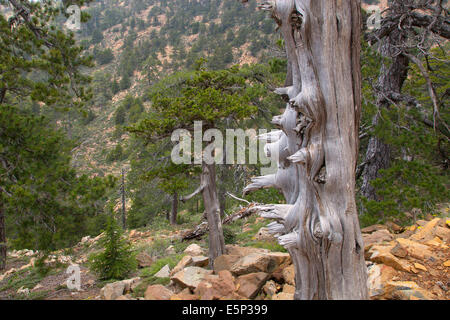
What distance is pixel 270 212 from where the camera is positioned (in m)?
2.78

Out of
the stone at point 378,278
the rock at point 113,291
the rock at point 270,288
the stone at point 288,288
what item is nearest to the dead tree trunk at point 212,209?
the rock at point 113,291

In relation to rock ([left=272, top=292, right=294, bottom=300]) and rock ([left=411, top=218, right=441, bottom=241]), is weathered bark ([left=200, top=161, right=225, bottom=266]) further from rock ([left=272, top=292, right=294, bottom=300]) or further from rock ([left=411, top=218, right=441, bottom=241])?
rock ([left=411, top=218, right=441, bottom=241])

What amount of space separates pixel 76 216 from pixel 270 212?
4620mm

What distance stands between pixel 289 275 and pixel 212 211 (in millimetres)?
3430

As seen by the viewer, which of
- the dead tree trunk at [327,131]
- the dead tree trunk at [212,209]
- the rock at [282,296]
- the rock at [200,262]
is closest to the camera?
the dead tree trunk at [327,131]

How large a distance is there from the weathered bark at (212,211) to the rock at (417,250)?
402cm

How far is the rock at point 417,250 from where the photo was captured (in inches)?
141

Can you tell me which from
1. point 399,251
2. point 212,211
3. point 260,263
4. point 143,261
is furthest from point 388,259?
point 143,261

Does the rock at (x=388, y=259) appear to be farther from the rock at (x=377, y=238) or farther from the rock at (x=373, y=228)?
the rock at (x=373, y=228)

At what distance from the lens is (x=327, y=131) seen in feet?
8.13

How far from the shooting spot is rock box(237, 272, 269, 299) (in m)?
3.51

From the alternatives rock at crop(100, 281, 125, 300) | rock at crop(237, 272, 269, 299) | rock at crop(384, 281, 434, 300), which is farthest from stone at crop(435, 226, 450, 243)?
rock at crop(100, 281, 125, 300)

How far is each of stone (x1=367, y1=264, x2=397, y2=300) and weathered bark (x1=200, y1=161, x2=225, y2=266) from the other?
3939 mm
